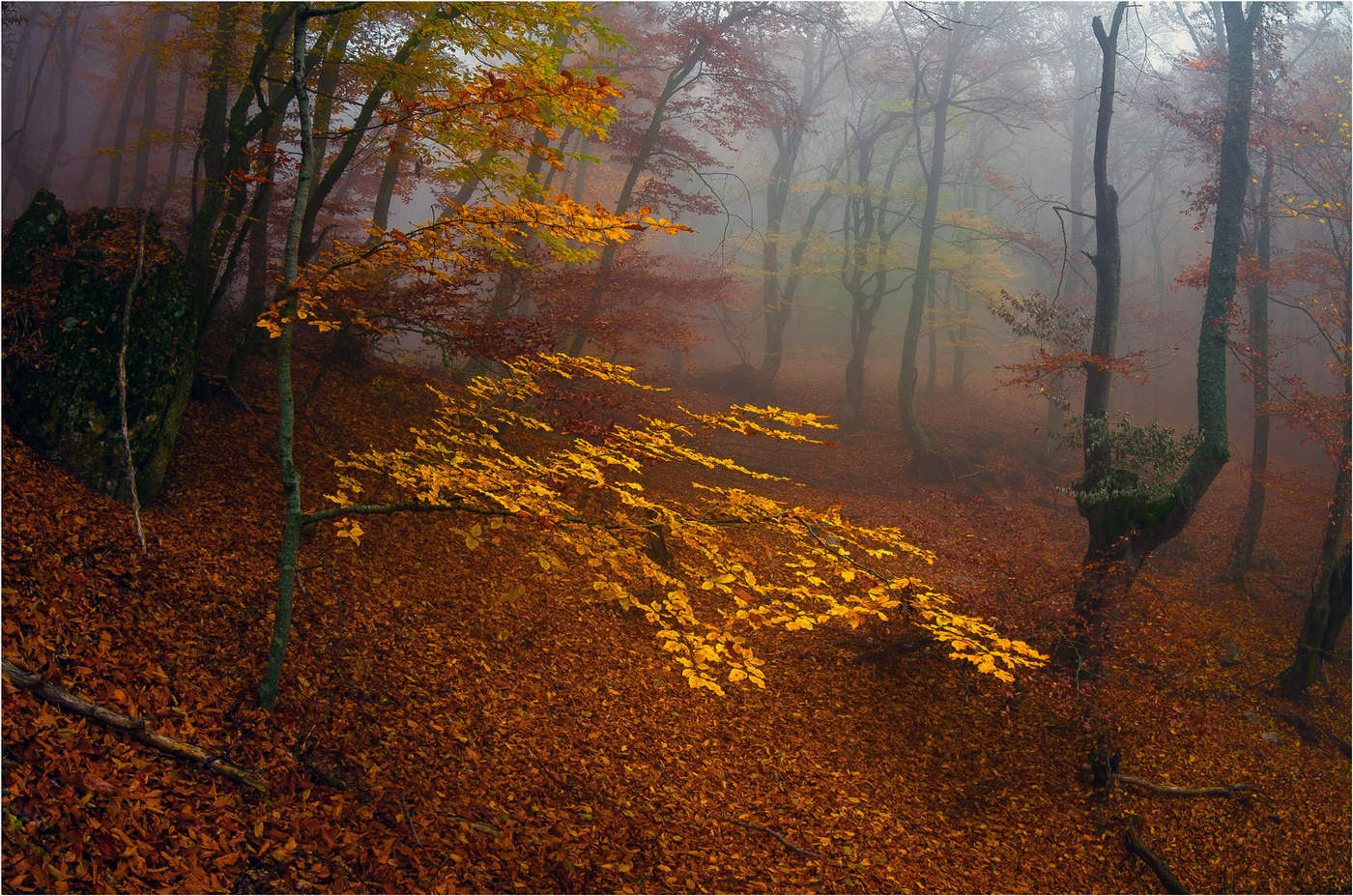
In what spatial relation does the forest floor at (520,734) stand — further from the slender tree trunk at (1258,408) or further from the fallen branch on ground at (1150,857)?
the slender tree trunk at (1258,408)

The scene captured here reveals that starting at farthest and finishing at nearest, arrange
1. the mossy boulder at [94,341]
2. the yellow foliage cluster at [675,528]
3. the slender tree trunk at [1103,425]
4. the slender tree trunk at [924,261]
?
the slender tree trunk at [924,261]
the slender tree trunk at [1103,425]
the mossy boulder at [94,341]
the yellow foliage cluster at [675,528]

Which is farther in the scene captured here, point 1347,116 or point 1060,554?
point 1347,116

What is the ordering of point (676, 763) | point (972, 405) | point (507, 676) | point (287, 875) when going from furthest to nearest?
point (972, 405) → point (507, 676) → point (676, 763) → point (287, 875)

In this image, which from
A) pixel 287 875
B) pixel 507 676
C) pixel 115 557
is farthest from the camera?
pixel 507 676

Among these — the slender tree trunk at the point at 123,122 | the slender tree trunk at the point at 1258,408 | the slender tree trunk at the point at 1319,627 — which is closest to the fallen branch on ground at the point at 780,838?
the slender tree trunk at the point at 1319,627

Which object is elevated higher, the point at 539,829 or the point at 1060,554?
the point at 1060,554

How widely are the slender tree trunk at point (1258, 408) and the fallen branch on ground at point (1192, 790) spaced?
657cm

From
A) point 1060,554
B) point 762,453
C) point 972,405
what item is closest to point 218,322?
point 762,453

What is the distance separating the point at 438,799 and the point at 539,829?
2.05ft

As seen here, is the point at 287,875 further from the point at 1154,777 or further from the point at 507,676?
the point at 1154,777

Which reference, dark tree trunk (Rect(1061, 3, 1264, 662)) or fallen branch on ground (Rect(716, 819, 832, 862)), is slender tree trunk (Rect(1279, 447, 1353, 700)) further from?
fallen branch on ground (Rect(716, 819, 832, 862))

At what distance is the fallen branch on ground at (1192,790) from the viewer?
236 inches

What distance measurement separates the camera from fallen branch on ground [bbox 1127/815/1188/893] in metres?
5.07

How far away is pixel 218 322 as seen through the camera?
8586 millimetres
